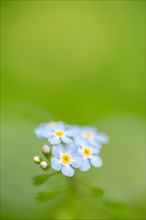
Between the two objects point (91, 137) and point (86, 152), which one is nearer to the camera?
point (86, 152)

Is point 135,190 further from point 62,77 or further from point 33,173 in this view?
point 62,77

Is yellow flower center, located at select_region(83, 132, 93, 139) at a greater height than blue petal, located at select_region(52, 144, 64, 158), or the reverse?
yellow flower center, located at select_region(83, 132, 93, 139)

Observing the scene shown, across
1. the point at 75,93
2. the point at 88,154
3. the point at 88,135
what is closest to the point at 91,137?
the point at 88,135

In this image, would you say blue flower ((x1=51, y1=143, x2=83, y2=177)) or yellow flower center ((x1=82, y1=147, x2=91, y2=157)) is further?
yellow flower center ((x1=82, y1=147, x2=91, y2=157))

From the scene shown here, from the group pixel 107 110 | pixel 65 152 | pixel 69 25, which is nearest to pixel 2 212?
pixel 65 152

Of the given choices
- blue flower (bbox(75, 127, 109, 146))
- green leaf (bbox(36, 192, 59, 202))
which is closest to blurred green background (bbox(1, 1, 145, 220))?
green leaf (bbox(36, 192, 59, 202))

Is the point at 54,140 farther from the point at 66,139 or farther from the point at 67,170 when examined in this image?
the point at 67,170

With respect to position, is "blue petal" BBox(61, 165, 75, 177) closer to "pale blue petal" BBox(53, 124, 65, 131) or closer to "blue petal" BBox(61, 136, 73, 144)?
"blue petal" BBox(61, 136, 73, 144)
